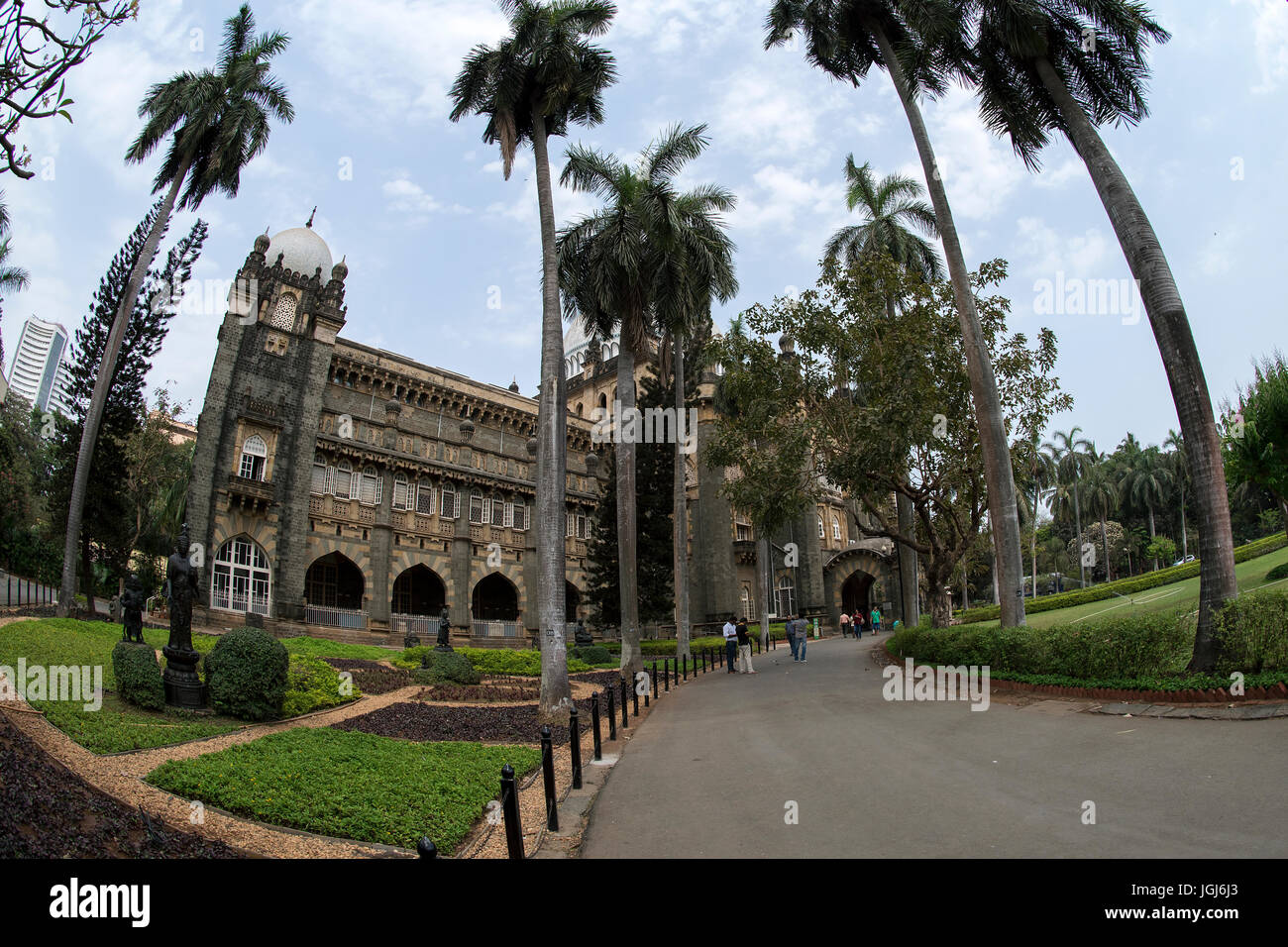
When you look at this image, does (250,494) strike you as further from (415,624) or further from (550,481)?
(550,481)

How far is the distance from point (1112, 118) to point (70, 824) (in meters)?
18.9

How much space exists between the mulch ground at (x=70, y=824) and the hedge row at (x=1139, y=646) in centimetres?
1181

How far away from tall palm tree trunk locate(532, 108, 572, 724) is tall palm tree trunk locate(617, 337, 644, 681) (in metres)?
6.13

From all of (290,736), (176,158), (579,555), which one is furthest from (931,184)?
(579,555)

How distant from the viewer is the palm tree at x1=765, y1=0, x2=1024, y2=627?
1549 cm

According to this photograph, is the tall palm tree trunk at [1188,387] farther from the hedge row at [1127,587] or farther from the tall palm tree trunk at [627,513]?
the hedge row at [1127,587]

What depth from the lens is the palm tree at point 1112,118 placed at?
1124cm

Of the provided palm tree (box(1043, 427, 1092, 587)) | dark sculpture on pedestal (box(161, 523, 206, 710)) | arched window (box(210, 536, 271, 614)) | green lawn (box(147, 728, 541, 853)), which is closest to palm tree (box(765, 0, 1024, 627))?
green lawn (box(147, 728, 541, 853))

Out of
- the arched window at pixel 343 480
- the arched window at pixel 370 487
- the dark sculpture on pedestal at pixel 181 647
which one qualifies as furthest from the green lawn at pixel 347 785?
the arched window at pixel 370 487

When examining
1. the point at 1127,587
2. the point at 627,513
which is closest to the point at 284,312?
the point at 627,513

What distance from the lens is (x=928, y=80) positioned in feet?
57.2

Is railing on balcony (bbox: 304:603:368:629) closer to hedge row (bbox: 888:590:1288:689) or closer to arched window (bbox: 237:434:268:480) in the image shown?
arched window (bbox: 237:434:268:480)

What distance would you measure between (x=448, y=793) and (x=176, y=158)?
2481cm

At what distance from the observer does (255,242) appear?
33.4m
